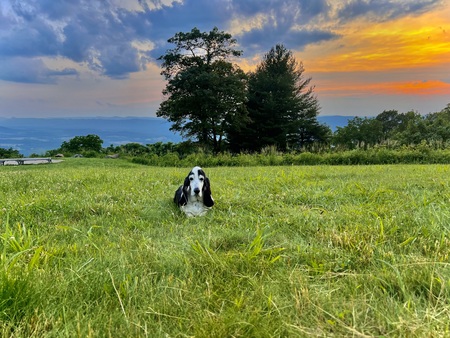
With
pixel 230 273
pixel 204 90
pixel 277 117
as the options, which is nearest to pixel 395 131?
pixel 277 117

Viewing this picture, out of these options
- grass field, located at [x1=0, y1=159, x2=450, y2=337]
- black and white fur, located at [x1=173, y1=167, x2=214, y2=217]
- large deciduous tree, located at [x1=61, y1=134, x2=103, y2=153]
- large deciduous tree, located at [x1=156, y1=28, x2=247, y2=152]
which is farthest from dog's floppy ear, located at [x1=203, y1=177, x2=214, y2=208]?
large deciduous tree, located at [x1=61, y1=134, x2=103, y2=153]

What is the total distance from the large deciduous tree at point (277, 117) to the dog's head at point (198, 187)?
27.3 metres

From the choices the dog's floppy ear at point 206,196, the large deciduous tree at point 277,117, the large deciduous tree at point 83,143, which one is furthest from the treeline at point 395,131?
the large deciduous tree at point 83,143

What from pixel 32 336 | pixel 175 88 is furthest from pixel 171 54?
pixel 32 336

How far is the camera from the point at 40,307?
132 cm

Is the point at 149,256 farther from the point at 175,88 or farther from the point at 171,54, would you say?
the point at 171,54

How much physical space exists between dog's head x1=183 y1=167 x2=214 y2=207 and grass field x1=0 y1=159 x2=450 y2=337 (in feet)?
0.66

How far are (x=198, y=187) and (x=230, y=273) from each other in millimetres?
1383

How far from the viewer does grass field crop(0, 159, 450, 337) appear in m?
1.23

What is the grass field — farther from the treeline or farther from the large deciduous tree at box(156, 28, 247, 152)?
the large deciduous tree at box(156, 28, 247, 152)

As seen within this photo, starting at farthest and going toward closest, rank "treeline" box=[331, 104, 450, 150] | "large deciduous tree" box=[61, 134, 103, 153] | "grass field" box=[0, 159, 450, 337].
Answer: "large deciduous tree" box=[61, 134, 103, 153], "treeline" box=[331, 104, 450, 150], "grass field" box=[0, 159, 450, 337]

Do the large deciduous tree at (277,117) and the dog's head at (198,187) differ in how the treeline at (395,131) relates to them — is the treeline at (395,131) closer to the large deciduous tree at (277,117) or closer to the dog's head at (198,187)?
the large deciduous tree at (277,117)

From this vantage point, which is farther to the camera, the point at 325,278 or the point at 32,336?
the point at 325,278

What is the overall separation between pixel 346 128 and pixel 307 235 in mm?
51613
